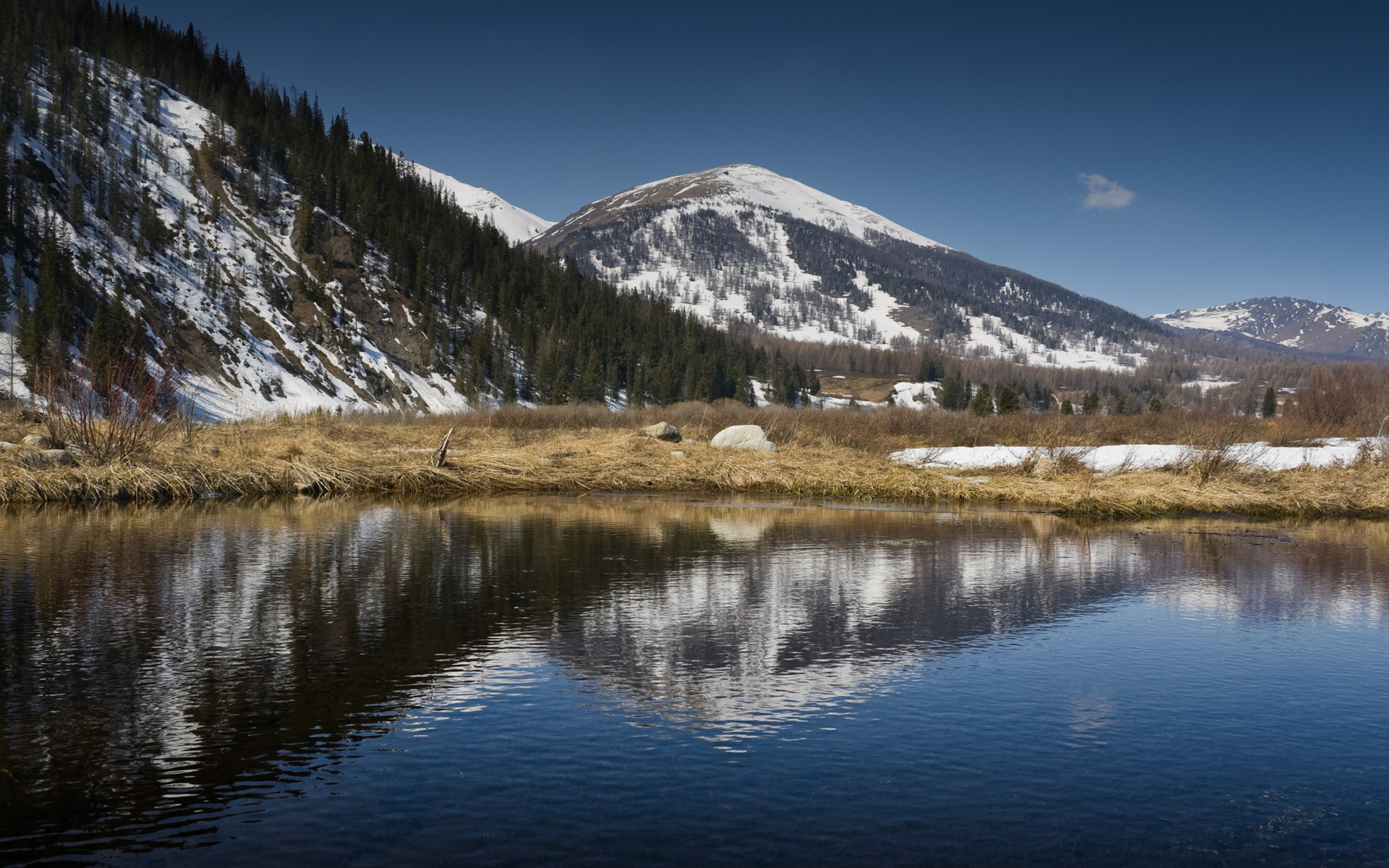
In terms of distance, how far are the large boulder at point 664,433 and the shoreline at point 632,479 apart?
2.20 m

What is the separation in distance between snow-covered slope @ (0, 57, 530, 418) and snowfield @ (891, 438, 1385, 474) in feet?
105

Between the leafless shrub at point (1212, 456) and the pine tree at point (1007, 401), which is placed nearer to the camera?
the leafless shrub at point (1212, 456)

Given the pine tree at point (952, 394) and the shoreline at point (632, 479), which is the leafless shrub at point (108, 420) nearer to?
the shoreline at point (632, 479)

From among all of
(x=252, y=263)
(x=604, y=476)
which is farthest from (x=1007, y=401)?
(x=252, y=263)

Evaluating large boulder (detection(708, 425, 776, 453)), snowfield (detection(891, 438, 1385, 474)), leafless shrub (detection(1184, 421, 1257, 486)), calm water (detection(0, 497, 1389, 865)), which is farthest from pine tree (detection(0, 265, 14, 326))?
leafless shrub (detection(1184, 421, 1257, 486))

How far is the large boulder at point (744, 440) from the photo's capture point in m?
29.1

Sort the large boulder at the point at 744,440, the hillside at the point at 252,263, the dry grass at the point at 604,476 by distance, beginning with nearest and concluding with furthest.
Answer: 1. the dry grass at the point at 604,476
2. the large boulder at the point at 744,440
3. the hillside at the point at 252,263

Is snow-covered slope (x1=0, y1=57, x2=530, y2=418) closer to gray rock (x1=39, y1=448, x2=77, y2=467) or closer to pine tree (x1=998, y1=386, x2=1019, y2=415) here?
gray rock (x1=39, y1=448, x2=77, y2=467)

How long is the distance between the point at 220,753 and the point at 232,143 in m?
82.8

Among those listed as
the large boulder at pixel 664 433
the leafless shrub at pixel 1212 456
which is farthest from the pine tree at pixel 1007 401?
the large boulder at pixel 664 433

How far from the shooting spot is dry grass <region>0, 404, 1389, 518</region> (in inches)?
803

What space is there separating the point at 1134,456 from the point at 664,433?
1503cm

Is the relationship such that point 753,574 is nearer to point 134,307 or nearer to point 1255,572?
point 1255,572

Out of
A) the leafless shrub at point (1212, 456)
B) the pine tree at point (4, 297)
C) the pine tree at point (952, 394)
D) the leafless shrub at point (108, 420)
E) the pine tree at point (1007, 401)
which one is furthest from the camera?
the pine tree at point (952, 394)
